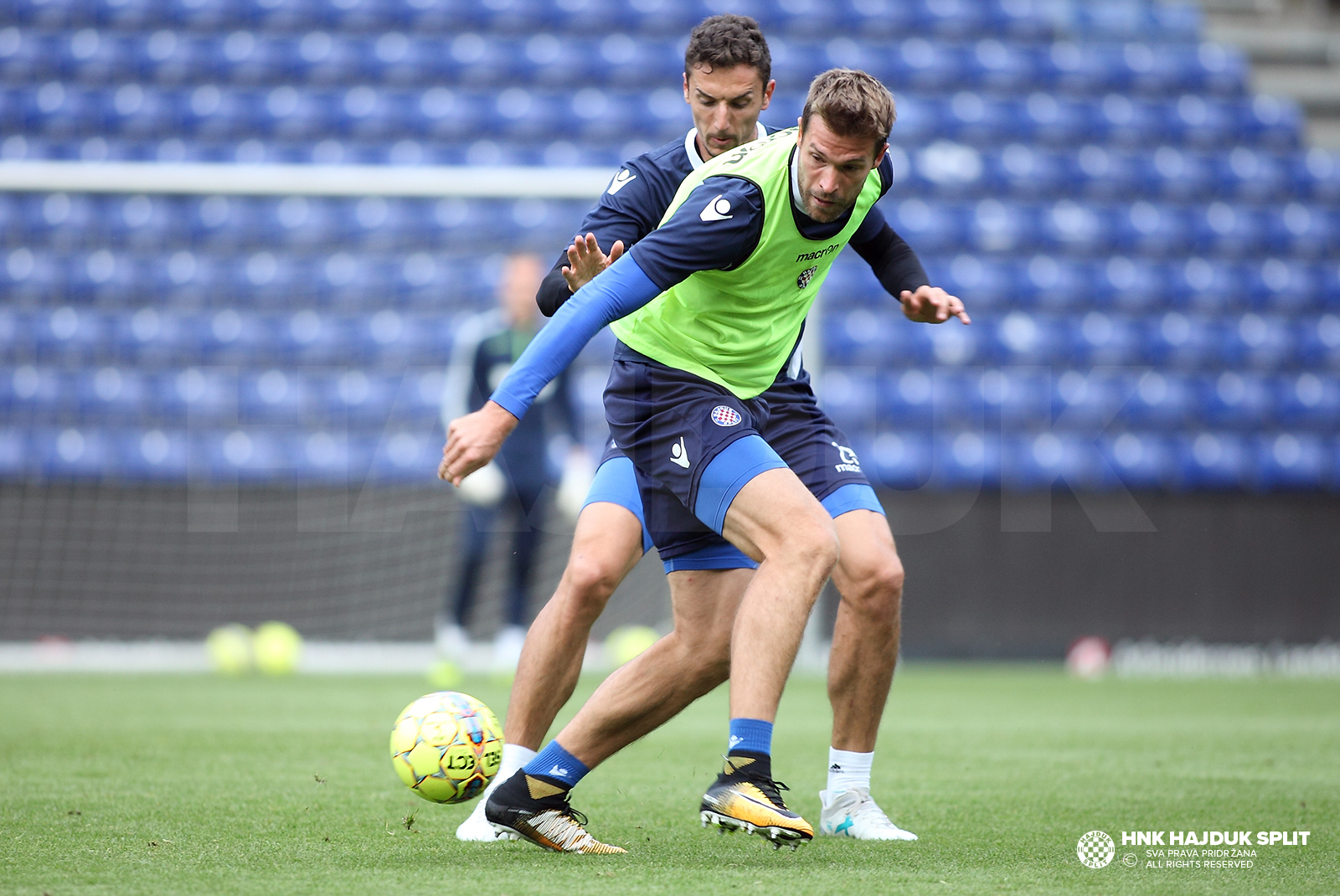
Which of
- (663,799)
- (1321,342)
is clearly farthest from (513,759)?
(1321,342)

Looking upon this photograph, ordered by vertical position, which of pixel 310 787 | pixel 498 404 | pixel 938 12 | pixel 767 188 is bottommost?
pixel 310 787

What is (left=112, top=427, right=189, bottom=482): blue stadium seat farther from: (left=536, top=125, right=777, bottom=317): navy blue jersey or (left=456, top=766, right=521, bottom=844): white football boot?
(left=456, top=766, right=521, bottom=844): white football boot

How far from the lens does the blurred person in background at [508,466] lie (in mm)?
7812

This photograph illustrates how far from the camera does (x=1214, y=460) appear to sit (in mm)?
10531

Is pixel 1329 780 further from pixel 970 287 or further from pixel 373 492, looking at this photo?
pixel 970 287

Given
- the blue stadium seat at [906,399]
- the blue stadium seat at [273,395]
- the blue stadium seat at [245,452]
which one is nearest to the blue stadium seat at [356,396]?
the blue stadium seat at [273,395]

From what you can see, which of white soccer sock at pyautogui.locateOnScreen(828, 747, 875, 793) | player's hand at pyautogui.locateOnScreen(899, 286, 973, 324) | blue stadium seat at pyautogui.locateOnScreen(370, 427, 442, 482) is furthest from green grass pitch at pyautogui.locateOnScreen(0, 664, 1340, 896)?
blue stadium seat at pyautogui.locateOnScreen(370, 427, 442, 482)

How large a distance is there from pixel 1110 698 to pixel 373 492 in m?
4.66

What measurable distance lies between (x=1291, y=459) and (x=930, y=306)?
8.12m

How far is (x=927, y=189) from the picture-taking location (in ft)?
40.0

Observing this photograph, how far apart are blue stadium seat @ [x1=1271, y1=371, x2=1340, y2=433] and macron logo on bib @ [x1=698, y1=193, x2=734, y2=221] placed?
9.06 meters

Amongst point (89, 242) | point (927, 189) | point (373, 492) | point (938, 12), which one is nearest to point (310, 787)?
point (373, 492)

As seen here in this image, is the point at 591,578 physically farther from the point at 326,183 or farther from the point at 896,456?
the point at 896,456

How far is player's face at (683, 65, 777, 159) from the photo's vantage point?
3869mm
